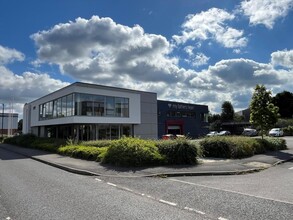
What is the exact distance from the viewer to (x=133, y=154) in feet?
44.7

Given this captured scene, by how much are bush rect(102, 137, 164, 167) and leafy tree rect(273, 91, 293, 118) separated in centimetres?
7947

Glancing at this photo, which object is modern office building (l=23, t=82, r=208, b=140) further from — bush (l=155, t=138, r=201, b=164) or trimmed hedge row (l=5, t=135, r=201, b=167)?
trimmed hedge row (l=5, t=135, r=201, b=167)

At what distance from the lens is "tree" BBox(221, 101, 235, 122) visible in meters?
90.6

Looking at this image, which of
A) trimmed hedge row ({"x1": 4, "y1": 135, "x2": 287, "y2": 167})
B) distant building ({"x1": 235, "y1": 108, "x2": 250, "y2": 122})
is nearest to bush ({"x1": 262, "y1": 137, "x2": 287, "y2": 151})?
trimmed hedge row ({"x1": 4, "y1": 135, "x2": 287, "y2": 167})

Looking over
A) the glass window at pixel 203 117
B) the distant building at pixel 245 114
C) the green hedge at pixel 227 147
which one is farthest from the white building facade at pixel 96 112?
the distant building at pixel 245 114

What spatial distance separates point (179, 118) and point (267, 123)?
28376 mm

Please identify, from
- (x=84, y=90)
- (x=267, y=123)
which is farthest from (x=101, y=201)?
(x=84, y=90)

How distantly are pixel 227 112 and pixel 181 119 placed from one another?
148 feet

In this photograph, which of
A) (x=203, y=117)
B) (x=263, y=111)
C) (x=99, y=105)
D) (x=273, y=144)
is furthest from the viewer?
(x=203, y=117)

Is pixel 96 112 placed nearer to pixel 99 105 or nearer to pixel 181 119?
pixel 99 105

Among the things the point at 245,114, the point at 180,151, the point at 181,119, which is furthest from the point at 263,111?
the point at 245,114

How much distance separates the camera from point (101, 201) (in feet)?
24.1

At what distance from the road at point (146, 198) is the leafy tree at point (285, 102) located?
8129 cm

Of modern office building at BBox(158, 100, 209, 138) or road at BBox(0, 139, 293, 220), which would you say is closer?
road at BBox(0, 139, 293, 220)
